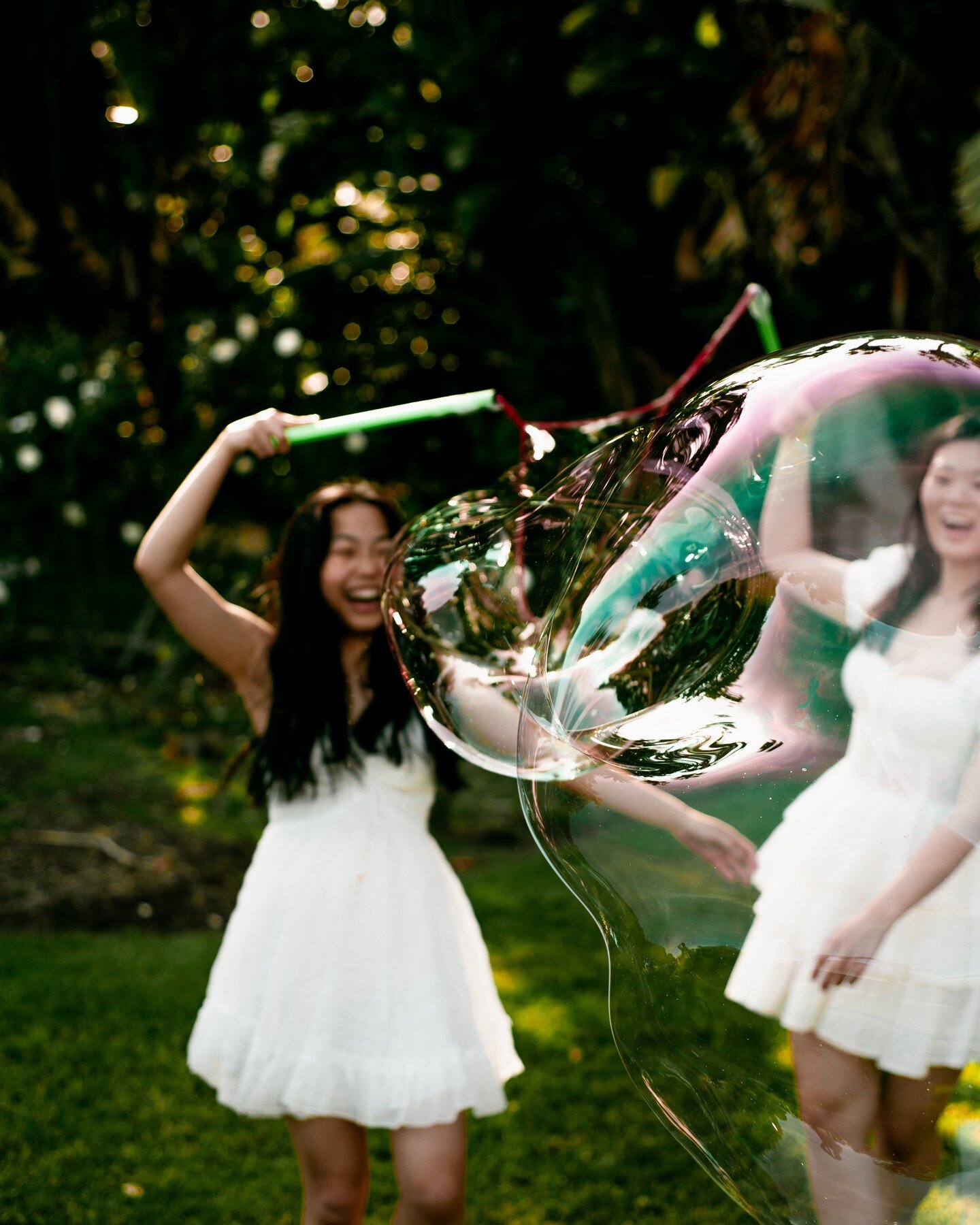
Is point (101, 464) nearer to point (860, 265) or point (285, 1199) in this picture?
point (860, 265)

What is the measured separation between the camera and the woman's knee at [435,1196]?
202cm

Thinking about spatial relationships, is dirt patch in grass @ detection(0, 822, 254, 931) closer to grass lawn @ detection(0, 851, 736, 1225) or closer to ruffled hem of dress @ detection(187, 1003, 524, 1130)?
grass lawn @ detection(0, 851, 736, 1225)

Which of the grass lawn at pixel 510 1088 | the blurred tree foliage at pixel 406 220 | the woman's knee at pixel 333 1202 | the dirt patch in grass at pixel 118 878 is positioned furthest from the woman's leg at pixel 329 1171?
the blurred tree foliage at pixel 406 220

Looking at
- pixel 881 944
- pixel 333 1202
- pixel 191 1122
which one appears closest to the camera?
pixel 881 944

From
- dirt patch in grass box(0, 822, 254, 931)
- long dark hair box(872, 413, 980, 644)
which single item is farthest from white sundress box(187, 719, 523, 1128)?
dirt patch in grass box(0, 822, 254, 931)

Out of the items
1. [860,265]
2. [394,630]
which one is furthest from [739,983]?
[860,265]

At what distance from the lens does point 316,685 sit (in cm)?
238

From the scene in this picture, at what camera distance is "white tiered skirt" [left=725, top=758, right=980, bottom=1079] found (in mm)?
1178

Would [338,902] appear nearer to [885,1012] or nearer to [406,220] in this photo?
[885,1012]

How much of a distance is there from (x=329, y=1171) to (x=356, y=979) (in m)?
0.35

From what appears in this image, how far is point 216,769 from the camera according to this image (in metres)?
6.37

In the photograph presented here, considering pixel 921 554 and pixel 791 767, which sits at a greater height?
pixel 921 554

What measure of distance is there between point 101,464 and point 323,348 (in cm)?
161

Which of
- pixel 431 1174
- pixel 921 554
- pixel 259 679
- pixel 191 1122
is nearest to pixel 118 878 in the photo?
pixel 191 1122
